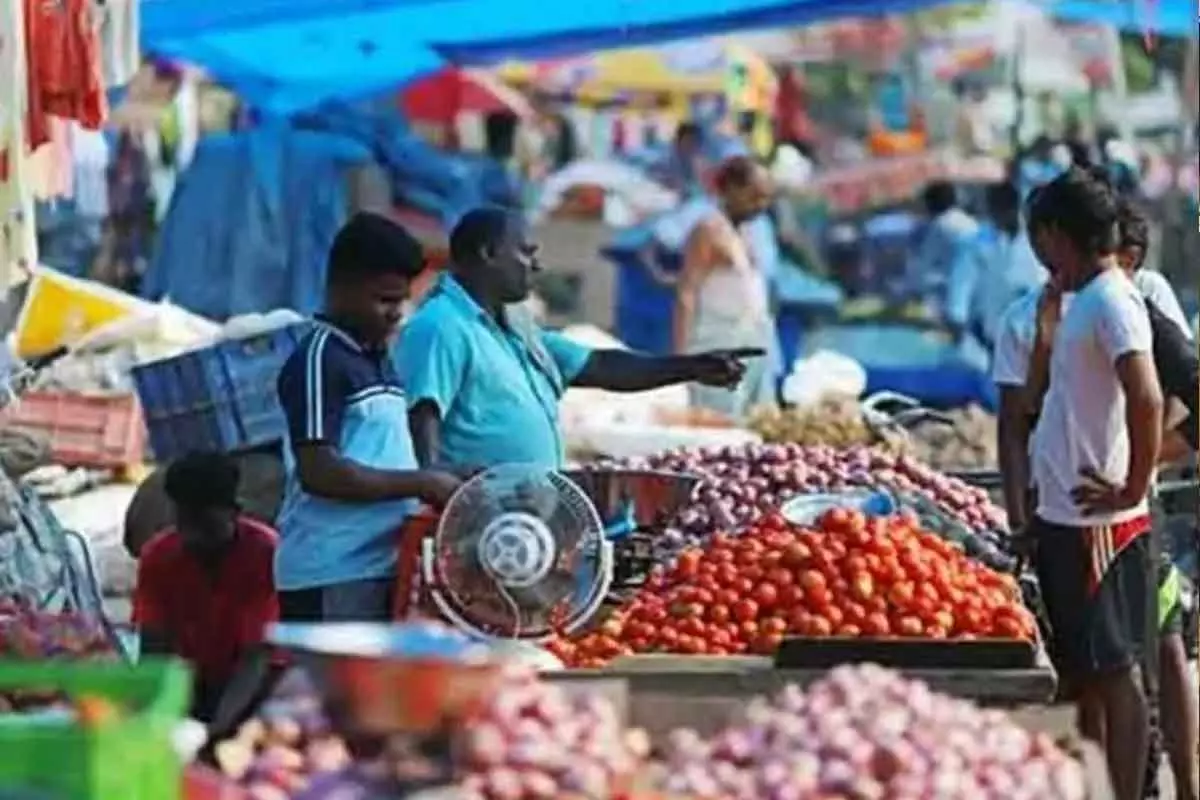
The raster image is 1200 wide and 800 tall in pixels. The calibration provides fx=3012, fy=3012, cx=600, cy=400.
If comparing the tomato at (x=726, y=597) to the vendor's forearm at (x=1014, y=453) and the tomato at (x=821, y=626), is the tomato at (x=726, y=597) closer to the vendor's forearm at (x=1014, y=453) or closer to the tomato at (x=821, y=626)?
the tomato at (x=821, y=626)

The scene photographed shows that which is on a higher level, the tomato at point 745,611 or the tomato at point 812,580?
the tomato at point 812,580

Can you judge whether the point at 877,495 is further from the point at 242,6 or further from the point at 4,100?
the point at 242,6

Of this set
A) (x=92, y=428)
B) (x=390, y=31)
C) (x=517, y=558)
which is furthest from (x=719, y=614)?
(x=390, y=31)

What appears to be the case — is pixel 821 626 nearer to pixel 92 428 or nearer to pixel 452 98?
pixel 92 428

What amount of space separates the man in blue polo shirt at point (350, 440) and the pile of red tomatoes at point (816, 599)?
70cm

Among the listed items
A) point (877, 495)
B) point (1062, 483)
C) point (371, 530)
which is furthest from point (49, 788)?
point (1062, 483)

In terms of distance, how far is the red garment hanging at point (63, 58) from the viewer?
8172mm

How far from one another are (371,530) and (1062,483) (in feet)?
6.42

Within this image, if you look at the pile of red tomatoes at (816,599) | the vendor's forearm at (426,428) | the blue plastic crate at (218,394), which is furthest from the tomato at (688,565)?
the blue plastic crate at (218,394)

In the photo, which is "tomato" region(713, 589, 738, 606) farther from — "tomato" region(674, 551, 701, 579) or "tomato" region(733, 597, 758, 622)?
"tomato" region(674, 551, 701, 579)

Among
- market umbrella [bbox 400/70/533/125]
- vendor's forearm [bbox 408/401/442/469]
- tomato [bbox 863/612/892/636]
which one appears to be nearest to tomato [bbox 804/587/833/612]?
tomato [bbox 863/612/892/636]

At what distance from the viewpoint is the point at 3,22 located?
7570 mm

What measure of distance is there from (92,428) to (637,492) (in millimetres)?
4002

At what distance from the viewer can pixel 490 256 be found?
789 centimetres
